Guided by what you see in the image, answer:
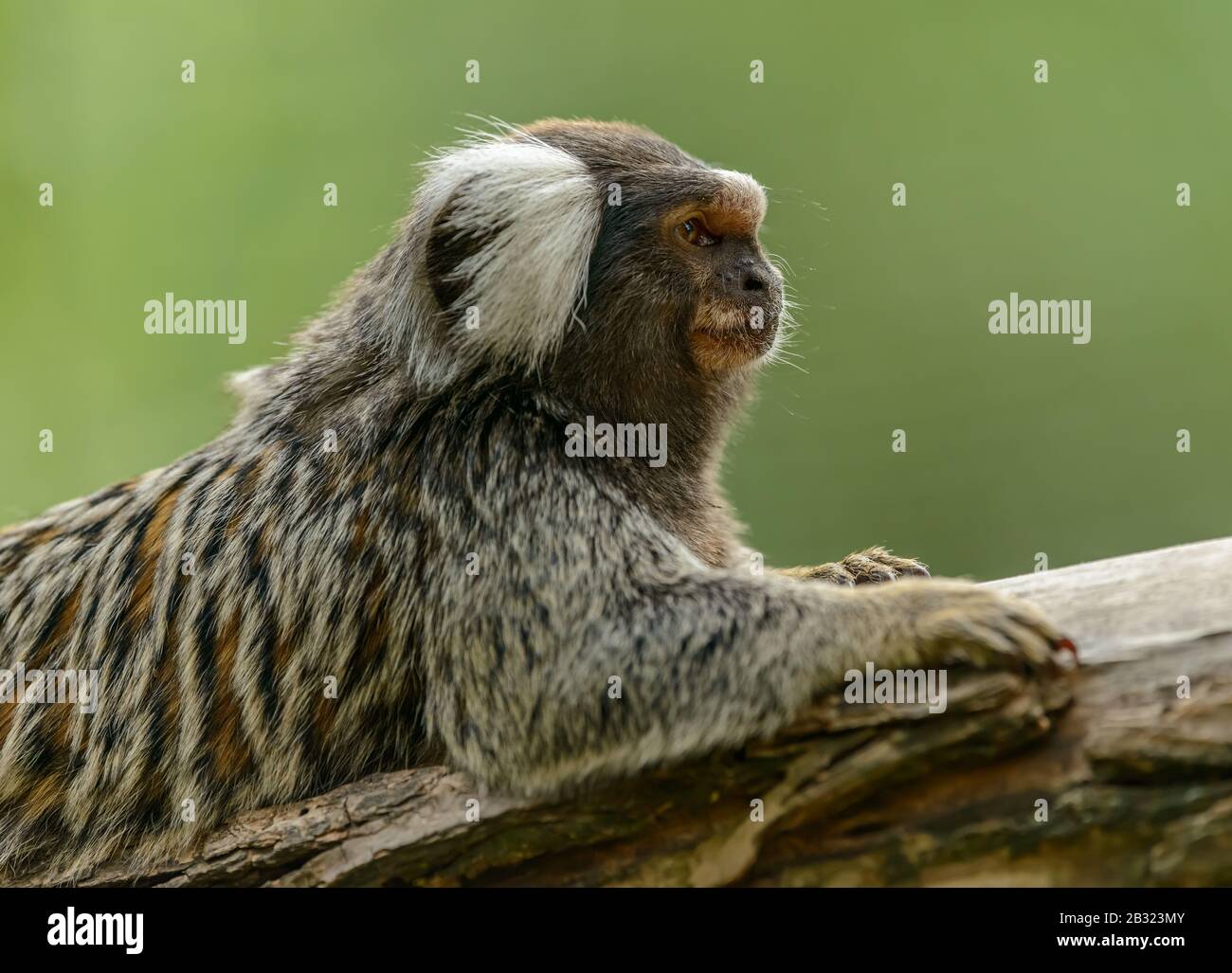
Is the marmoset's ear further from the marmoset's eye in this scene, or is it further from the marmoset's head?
the marmoset's eye

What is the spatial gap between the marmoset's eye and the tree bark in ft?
5.01

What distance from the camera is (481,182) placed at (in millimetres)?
3777

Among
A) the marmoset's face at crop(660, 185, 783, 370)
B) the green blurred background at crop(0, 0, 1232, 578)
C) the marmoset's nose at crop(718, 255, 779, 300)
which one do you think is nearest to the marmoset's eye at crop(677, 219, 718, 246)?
the marmoset's face at crop(660, 185, 783, 370)

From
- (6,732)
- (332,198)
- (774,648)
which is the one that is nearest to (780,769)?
(774,648)

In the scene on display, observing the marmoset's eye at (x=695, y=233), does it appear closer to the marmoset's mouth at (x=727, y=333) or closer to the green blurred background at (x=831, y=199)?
the marmoset's mouth at (x=727, y=333)

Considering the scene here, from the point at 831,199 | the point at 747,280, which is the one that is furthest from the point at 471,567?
the point at 831,199

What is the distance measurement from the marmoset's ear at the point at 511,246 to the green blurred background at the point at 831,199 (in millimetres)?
4379

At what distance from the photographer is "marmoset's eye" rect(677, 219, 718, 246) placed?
390 centimetres

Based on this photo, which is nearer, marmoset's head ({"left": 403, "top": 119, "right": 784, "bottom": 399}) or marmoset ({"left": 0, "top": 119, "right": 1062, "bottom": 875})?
marmoset ({"left": 0, "top": 119, "right": 1062, "bottom": 875})

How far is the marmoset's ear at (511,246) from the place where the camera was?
3.62m

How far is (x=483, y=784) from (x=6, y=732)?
1.63 meters

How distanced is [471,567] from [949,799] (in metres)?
1.38
